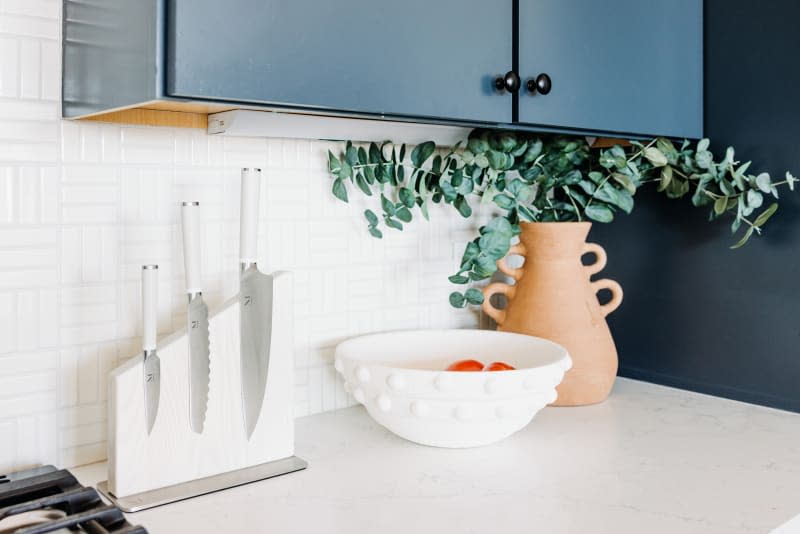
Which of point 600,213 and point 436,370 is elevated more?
point 600,213

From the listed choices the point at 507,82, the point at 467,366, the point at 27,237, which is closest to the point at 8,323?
the point at 27,237

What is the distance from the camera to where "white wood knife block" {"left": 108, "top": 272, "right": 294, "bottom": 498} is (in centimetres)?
99

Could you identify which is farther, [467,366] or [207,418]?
[467,366]

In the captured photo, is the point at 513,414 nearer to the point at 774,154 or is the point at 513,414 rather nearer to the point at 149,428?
the point at 149,428

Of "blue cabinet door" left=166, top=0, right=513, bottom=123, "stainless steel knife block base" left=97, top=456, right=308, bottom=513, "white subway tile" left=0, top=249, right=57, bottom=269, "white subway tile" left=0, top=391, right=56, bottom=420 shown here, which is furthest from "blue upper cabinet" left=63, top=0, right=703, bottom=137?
"stainless steel knife block base" left=97, top=456, right=308, bottom=513

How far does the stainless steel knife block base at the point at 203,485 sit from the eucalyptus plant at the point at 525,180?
0.49m

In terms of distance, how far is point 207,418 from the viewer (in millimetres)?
1077

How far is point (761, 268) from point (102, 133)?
1.25 m

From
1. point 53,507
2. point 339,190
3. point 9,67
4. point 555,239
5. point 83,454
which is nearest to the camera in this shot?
point 53,507

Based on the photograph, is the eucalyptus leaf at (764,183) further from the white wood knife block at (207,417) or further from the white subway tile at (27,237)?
the white subway tile at (27,237)

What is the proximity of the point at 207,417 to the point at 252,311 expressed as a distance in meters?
0.17

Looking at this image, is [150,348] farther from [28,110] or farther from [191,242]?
[28,110]

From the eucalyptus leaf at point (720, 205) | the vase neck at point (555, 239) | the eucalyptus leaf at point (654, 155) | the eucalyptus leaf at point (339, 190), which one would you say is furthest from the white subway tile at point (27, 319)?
the eucalyptus leaf at point (720, 205)

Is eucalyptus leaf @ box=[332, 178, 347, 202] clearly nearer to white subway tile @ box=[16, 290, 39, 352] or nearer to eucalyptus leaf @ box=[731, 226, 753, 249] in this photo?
white subway tile @ box=[16, 290, 39, 352]
